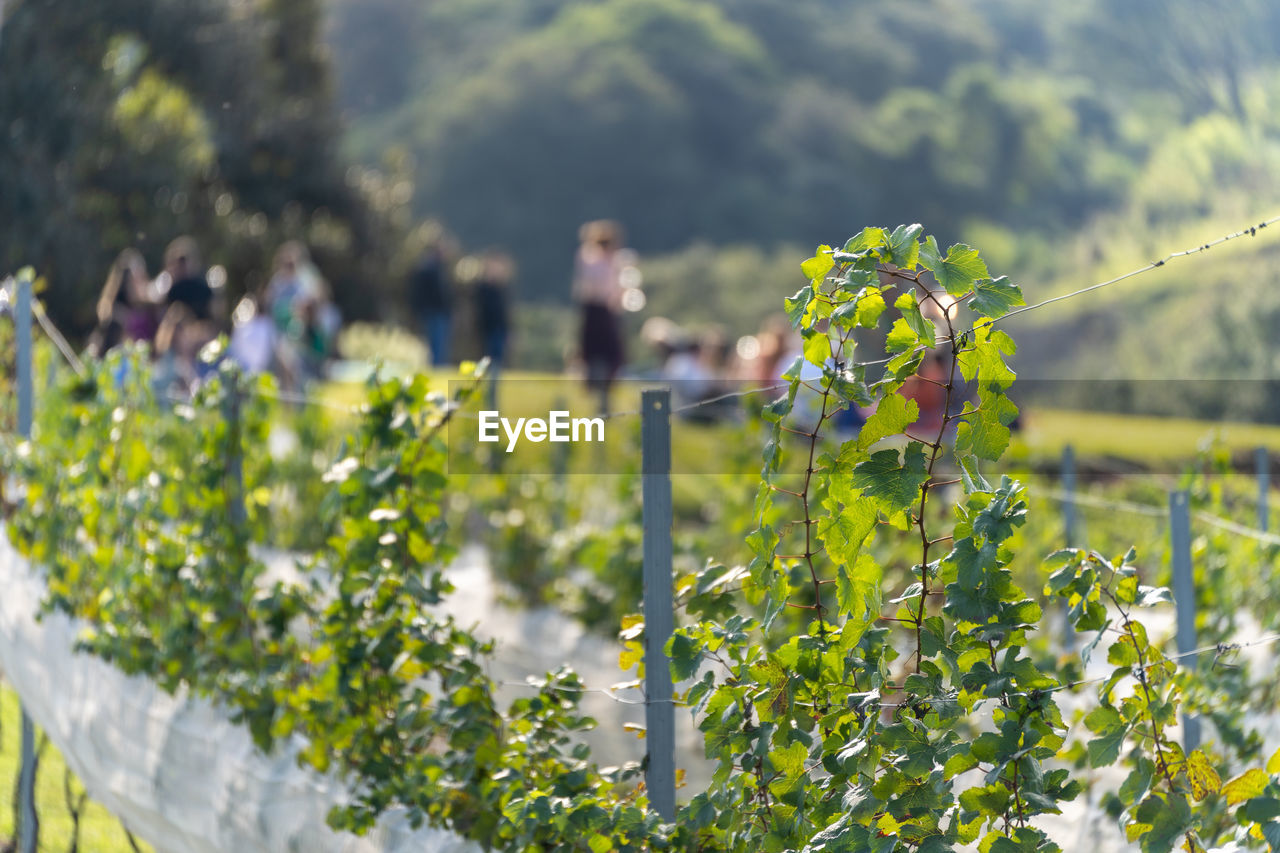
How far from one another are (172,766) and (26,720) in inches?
47.1

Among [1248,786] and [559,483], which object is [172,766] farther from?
[559,483]

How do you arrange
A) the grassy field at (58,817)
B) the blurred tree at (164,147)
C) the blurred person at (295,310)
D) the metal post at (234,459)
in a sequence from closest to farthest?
the metal post at (234,459) < the grassy field at (58,817) < the blurred person at (295,310) < the blurred tree at (164,147)

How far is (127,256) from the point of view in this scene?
10172mm

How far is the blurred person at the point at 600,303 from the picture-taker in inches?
520

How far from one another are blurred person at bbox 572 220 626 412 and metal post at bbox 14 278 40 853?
8.24m

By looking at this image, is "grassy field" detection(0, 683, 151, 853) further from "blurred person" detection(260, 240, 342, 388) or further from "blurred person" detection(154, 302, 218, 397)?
"blurred person" detection(260, 240, 342, 388)

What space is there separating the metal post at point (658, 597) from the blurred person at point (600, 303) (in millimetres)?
10337

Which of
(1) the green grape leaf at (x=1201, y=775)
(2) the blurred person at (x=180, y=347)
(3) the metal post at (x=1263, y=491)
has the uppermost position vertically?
(2) the blurred person at (x=180, y=347)

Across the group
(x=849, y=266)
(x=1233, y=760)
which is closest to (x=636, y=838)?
(x=849, y=266)

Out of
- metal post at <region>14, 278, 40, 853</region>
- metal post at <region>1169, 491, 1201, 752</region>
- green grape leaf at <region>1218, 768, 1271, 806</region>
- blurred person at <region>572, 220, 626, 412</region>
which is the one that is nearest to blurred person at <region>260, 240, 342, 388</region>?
blurred person at <region>572, 220, 626, 412</region>

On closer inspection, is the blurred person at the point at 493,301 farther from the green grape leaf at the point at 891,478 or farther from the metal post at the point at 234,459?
the green grape leaf at the point at 891,478

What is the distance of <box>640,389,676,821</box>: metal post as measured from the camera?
2615 millimetres

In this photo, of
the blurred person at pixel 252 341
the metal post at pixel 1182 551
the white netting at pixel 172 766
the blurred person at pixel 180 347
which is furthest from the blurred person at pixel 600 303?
the metal post at pixel 1182 551

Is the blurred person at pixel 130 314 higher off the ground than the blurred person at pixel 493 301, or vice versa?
the blurred person at pixel 493 301
